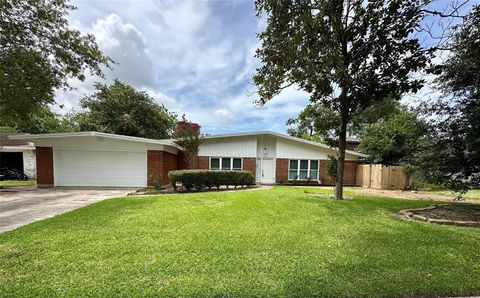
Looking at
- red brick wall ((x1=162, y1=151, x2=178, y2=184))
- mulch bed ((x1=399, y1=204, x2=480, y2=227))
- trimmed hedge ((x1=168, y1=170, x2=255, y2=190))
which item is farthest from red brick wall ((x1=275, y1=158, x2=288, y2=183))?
mulch bed ((x1=399, y1=204, x2=480, y2=227))

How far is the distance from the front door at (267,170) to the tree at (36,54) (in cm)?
1231

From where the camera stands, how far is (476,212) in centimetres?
768

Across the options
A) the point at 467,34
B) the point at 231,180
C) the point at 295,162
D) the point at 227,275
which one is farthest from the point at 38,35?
the point at 295,162

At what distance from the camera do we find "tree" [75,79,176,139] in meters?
24.4

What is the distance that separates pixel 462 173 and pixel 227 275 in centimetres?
857

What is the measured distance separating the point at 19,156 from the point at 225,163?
1717 cm

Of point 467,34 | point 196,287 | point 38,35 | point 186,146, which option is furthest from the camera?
point 186,146

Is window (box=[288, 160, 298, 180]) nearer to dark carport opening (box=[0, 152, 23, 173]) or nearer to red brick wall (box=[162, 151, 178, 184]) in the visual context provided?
red brick wall (box=[162, 151, 178, 184])

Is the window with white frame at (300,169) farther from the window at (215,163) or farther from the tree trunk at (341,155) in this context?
the tree trunk at (341,155)

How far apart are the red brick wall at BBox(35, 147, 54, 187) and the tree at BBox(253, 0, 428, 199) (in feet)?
42.1

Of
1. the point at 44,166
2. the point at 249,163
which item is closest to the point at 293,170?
the point at 249,163

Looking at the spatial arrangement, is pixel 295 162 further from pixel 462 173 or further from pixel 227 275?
pixel 227 275

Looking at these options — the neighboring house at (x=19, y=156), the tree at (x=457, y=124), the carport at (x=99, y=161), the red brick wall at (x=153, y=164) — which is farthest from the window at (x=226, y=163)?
the neighboring house at (x=19, y=156)

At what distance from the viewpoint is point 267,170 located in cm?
1958
